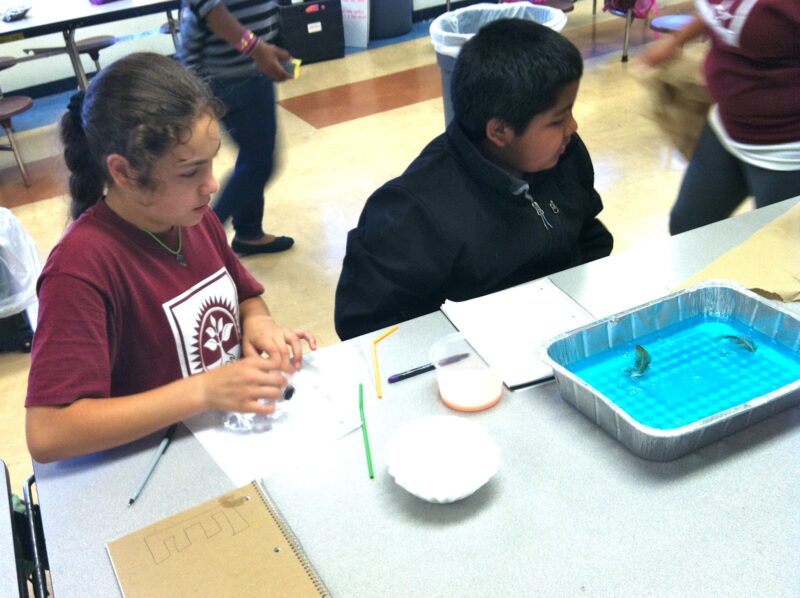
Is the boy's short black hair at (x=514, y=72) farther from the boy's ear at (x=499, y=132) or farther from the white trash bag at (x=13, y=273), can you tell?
the white trash bag at (x=13, y=273)

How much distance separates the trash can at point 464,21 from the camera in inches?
110

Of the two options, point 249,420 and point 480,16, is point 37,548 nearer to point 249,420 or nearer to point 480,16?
point 249,420

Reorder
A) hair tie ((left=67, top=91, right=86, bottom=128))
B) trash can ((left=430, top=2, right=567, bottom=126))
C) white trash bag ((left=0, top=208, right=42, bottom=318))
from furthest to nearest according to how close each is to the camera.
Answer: trash can ((left=430, top=2, right=567, bottom=126))
white trash bag ((left=0, top=208, right=42, bottom=318))
hair tie ((left=67, top=91, right=86, bottom=128))

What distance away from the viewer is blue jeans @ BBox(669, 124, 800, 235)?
4.87 ft

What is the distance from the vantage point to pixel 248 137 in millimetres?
2270

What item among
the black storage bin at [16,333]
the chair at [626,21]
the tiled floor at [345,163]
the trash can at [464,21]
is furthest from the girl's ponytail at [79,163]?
the chair at [626,21]

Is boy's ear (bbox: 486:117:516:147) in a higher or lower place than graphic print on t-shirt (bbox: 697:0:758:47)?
lower

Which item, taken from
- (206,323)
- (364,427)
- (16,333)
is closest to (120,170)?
(206,323)

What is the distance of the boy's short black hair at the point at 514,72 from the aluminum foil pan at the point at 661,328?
0.40 m

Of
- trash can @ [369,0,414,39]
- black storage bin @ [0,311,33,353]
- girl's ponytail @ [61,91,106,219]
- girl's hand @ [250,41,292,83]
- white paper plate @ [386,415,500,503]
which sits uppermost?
girl's ponytail @ [61,91,106,219]

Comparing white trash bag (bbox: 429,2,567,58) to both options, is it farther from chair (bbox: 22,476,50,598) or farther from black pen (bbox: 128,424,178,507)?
chair (bbox: 22,476,50,598)

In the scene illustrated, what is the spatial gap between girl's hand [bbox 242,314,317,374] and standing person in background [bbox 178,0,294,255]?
1.12 metres

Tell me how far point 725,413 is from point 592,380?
0.59 ft

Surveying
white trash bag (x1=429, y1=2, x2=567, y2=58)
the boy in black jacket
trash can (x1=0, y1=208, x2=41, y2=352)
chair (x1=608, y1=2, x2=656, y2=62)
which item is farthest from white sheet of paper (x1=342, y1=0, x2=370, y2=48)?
the boy in black jacket
